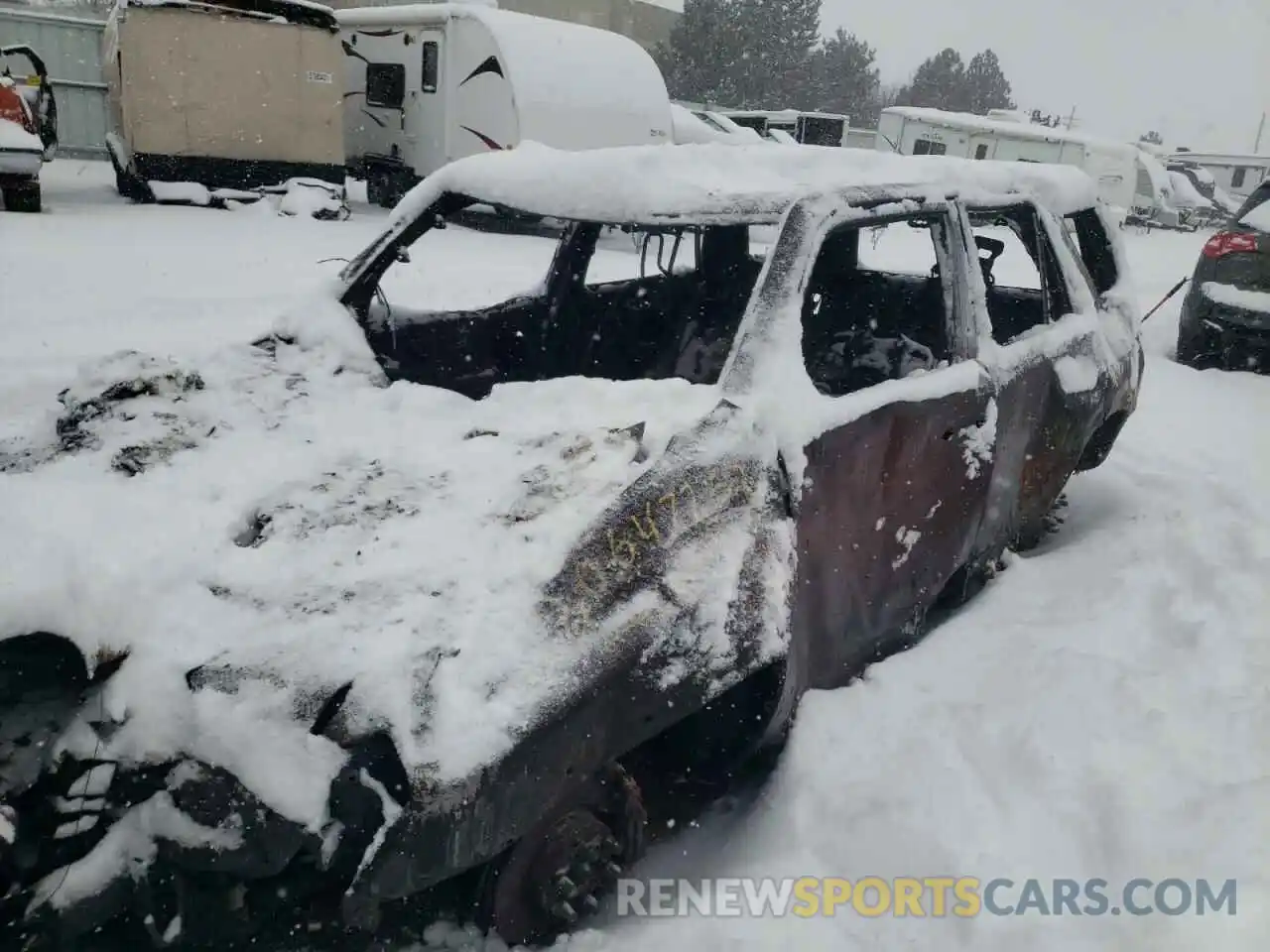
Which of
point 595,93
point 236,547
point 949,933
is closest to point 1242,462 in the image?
point 949,933

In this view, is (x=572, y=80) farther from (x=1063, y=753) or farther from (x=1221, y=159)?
(x=1221, y=159)

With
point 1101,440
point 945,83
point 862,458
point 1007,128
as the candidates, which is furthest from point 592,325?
point 945,83

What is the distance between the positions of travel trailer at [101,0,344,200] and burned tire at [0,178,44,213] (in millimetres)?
1872

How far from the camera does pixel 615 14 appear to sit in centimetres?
4444

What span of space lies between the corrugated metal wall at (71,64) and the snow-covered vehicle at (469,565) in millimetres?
17043

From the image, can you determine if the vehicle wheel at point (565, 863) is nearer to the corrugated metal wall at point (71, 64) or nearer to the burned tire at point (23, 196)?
the burned tire at point (23, 196)

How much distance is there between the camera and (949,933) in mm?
2029

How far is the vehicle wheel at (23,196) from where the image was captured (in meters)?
9.95

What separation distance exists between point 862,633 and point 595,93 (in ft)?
39.2

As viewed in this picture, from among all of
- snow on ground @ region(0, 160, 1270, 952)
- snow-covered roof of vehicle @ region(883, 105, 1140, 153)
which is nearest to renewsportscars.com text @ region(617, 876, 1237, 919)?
snow on ground @ region(0, 160, 1270, 952)

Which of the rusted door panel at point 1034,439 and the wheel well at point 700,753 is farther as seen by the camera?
the rusted door panel at point 1034,439

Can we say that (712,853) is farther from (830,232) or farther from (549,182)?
(549,182)

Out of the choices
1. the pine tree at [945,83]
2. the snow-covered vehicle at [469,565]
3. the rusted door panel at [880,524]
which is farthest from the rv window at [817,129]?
the pine tree at [945,83]

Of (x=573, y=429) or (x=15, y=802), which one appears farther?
(x=573, y=429)
